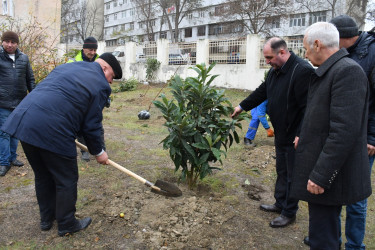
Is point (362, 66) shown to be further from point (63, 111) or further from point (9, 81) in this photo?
point (9, 81)

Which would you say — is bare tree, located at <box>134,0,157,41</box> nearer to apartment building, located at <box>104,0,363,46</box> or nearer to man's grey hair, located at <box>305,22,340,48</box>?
apartment building, located at <box>104,0,363,46</box>

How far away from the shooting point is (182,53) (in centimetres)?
1677

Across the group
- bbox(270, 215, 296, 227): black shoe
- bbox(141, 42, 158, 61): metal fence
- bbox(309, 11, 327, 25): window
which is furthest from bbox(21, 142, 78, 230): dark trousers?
bbox(309, 11, 327, 25): window

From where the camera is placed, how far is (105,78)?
2834 mm

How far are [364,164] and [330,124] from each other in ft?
1.28

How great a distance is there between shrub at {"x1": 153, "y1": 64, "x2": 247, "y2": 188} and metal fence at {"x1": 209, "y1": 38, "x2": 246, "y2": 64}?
1122 cm

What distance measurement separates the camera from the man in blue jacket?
4.16m

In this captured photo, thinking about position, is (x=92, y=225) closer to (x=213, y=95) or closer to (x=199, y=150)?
(x=199, y=150)

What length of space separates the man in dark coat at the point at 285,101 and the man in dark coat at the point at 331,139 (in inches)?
33.6

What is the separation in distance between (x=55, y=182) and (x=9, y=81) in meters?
2.25

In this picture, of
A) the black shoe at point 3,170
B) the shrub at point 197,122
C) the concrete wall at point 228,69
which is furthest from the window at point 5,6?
the shrub at point 197,122

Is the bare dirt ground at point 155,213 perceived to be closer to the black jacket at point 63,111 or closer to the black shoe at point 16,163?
the black shoe at point 16,163

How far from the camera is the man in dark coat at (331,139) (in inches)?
71.7

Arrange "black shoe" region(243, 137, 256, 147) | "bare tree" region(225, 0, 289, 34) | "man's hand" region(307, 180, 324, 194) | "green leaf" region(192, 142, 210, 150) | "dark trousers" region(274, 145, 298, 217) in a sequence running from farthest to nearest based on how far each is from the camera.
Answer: "bare tree" region(225, 0, 289, 34) → "black shoe" region(243, 137, 256, 147) → "green leaf" region(192, 142, 210, 150) → "dark trousers" region(274, 145, 298, 217) → "man's hand" region(307, 180, 324, 194)
